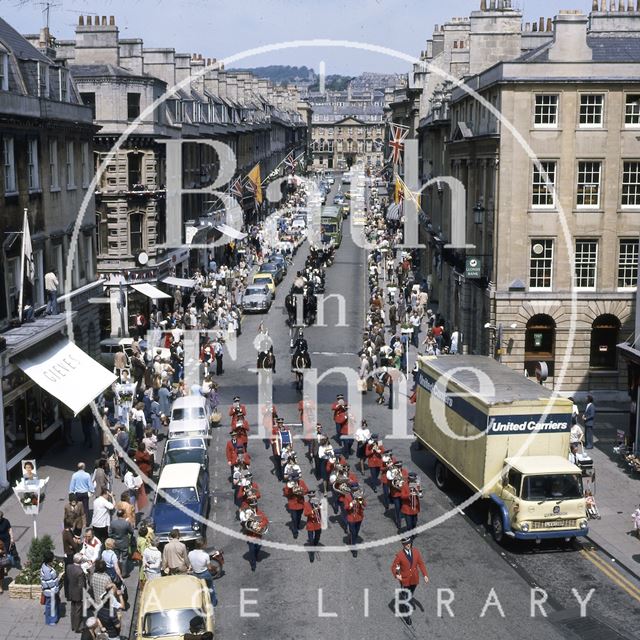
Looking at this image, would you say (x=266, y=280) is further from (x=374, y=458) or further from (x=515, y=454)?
(x=515, y=454)

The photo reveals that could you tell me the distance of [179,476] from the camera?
2397 centimetres

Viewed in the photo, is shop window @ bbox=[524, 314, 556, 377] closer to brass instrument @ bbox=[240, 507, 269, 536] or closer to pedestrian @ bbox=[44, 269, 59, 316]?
pedestrian @ bbox=[44, 269, 59, 316]

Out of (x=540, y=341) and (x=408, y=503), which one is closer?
(x=408, y=503)

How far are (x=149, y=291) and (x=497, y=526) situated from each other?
102ft

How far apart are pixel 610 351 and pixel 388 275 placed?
31.4 meters

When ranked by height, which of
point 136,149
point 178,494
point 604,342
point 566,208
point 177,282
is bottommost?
point 178,494

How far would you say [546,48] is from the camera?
38.9 metres

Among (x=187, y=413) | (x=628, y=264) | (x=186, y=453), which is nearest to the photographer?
(x=186, y=453)

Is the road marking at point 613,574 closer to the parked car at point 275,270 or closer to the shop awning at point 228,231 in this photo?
the parked car at point 275,270

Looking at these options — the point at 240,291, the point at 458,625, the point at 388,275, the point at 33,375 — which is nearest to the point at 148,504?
the point at 33,375

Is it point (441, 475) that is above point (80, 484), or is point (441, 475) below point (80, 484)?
below

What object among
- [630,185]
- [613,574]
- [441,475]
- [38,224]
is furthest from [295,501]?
[630,185]

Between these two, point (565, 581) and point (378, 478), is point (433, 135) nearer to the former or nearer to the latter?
point (378, 478)

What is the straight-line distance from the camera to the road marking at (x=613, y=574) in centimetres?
2045
